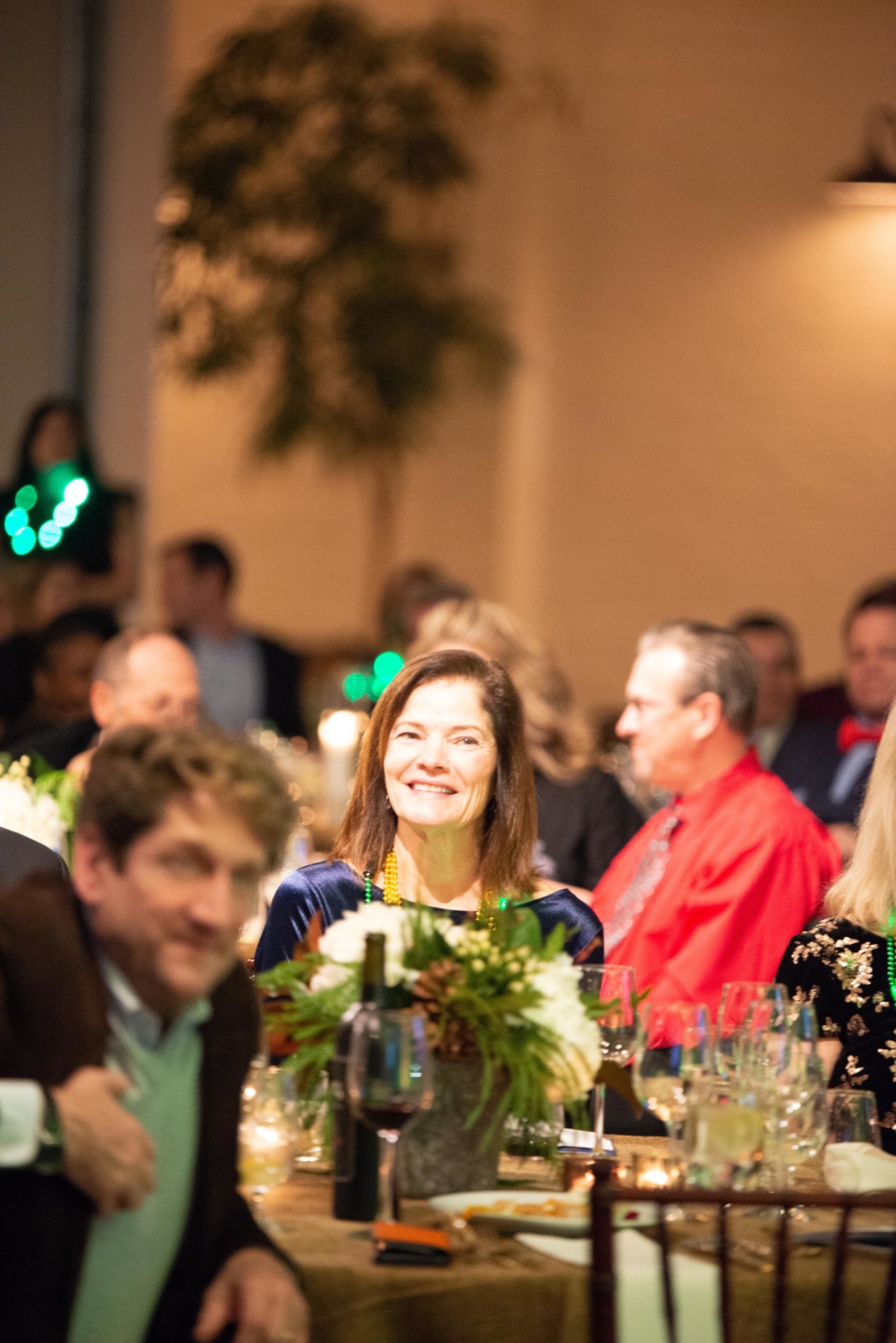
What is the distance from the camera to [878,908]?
8.96ft

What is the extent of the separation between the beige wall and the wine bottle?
6867 millimetres

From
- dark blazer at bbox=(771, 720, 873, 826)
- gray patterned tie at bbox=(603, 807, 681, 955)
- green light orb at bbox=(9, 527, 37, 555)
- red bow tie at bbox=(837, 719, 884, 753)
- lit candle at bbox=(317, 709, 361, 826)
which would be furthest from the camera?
green light orb at bbox=(9, 527, 37, 555)

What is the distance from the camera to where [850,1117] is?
2.31m

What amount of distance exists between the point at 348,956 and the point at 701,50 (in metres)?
8.51

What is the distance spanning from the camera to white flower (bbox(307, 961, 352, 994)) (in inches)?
84.7

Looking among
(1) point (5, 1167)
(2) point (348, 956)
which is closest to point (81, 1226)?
(1) point (5, 1167)

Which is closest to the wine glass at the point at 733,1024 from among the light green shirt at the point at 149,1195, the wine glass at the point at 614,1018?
the wine glass at the point at 614,1018

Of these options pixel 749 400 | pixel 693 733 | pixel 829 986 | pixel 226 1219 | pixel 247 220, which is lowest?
pixel 226 1219

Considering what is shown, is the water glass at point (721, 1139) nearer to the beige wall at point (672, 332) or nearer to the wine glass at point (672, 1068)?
the wine glass at point (672, 1068)

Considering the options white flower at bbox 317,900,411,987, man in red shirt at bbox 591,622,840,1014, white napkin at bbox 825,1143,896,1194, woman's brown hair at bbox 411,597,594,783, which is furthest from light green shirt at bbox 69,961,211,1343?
woman's brown hair at bbox 411,597,594,783

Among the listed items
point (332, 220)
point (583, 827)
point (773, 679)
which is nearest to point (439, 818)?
point (583, 827)

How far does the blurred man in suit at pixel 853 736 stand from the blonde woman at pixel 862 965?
7.32ft

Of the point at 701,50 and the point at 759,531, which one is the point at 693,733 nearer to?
the point at 759,531

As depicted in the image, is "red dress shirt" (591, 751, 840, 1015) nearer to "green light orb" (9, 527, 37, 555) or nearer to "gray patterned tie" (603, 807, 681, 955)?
"gray patterned tie" (603, 807, 681, 955)
